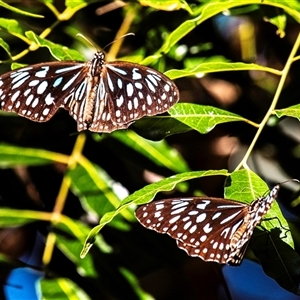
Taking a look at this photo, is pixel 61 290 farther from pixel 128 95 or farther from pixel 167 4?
pixel 167 4

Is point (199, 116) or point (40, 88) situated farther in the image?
point (40, 88)

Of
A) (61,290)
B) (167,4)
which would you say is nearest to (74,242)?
(61,290)

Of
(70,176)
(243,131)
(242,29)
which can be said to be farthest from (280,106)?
(70,176)

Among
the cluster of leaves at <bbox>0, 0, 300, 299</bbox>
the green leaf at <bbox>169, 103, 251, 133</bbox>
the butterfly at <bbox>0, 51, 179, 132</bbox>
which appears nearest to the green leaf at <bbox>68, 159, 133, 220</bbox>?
the cluster of leaves at <bbox>0, 0, 300, 299</bbox>

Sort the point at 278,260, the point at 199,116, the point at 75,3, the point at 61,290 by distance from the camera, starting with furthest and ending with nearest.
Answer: the point at 75,3 → the point at 61,290 → the point at 199,116 → the point at 278,260

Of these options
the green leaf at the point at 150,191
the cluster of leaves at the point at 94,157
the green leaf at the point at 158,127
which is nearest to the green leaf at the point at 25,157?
the cluster of leaves at the point at 94,157
